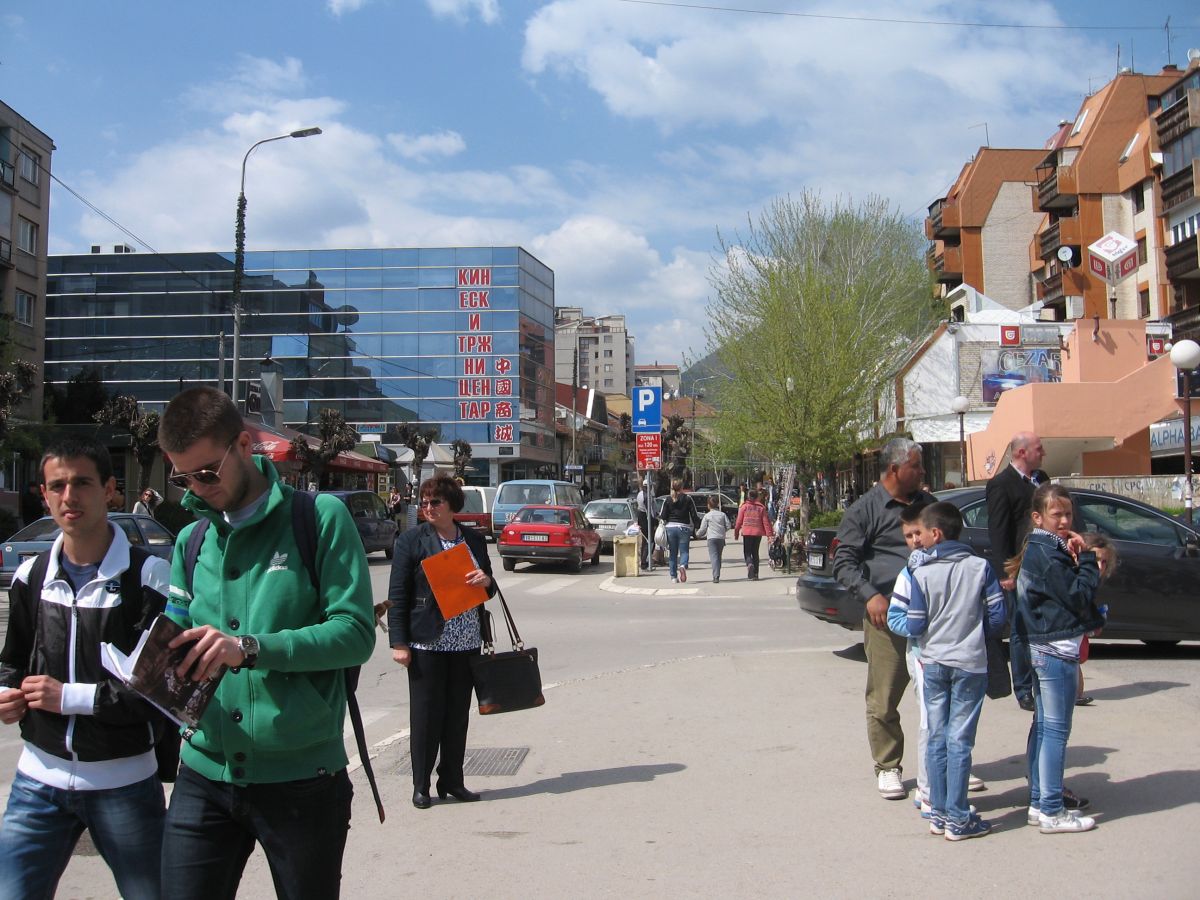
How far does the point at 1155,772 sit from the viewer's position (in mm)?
5727

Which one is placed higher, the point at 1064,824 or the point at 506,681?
the point at 506,681

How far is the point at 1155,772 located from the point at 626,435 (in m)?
112

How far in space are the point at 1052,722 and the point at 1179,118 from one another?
36.0m

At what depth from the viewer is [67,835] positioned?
119 inches

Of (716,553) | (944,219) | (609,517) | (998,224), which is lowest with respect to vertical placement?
(716,553)

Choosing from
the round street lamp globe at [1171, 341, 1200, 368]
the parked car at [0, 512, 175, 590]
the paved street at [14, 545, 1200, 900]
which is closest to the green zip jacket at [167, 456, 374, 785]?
the paved street at [14, 545, 1200, 900]

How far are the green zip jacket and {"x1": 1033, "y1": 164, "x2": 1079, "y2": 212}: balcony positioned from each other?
4405cm

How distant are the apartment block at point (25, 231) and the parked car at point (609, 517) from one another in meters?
20.6

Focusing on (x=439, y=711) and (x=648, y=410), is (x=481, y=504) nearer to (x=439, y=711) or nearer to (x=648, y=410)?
(x=648, y=410)

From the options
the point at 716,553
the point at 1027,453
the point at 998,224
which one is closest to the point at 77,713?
the point at 1027,453

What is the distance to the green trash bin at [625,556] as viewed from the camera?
19906 mm

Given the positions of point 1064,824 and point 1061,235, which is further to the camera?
point 1061,235

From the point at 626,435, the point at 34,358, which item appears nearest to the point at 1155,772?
the point at 34,358

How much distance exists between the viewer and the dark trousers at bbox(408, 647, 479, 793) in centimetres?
566
